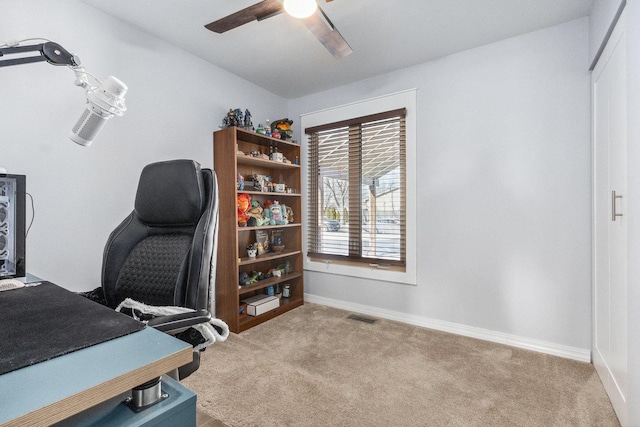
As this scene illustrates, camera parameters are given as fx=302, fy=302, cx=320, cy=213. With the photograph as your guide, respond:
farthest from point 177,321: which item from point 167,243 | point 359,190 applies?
point 359,190

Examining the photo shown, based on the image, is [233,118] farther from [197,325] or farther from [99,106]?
[197,325]

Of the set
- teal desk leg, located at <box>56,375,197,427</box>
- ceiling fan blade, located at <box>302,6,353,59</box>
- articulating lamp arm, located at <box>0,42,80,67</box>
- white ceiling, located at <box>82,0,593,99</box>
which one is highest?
white ceiling, located at <box>82,0,593,99</box>

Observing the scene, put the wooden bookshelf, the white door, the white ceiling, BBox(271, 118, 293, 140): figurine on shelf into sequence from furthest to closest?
BBox(271, 118, 293, 140): figurine on shelf
the wooden bookshelf
the white ceiling
the white door

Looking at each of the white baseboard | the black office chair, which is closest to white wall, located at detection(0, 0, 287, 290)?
the black office chair

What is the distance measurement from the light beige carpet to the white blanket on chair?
700 mm

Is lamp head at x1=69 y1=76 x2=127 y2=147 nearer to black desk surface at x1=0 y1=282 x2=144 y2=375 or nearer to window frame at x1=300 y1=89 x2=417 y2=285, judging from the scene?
black desk surface at x1=0 y1=282 x2=144 y2=375

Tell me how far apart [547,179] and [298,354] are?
2.24 m

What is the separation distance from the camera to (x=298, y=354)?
2215 millimetres

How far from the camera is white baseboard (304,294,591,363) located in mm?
2148

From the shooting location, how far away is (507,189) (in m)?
2.37

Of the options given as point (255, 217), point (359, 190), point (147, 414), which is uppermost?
point (359, 190)

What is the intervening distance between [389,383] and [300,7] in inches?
85.3

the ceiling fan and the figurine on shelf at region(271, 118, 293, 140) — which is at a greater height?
the ceiling fan

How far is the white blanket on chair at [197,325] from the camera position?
1.06 m
